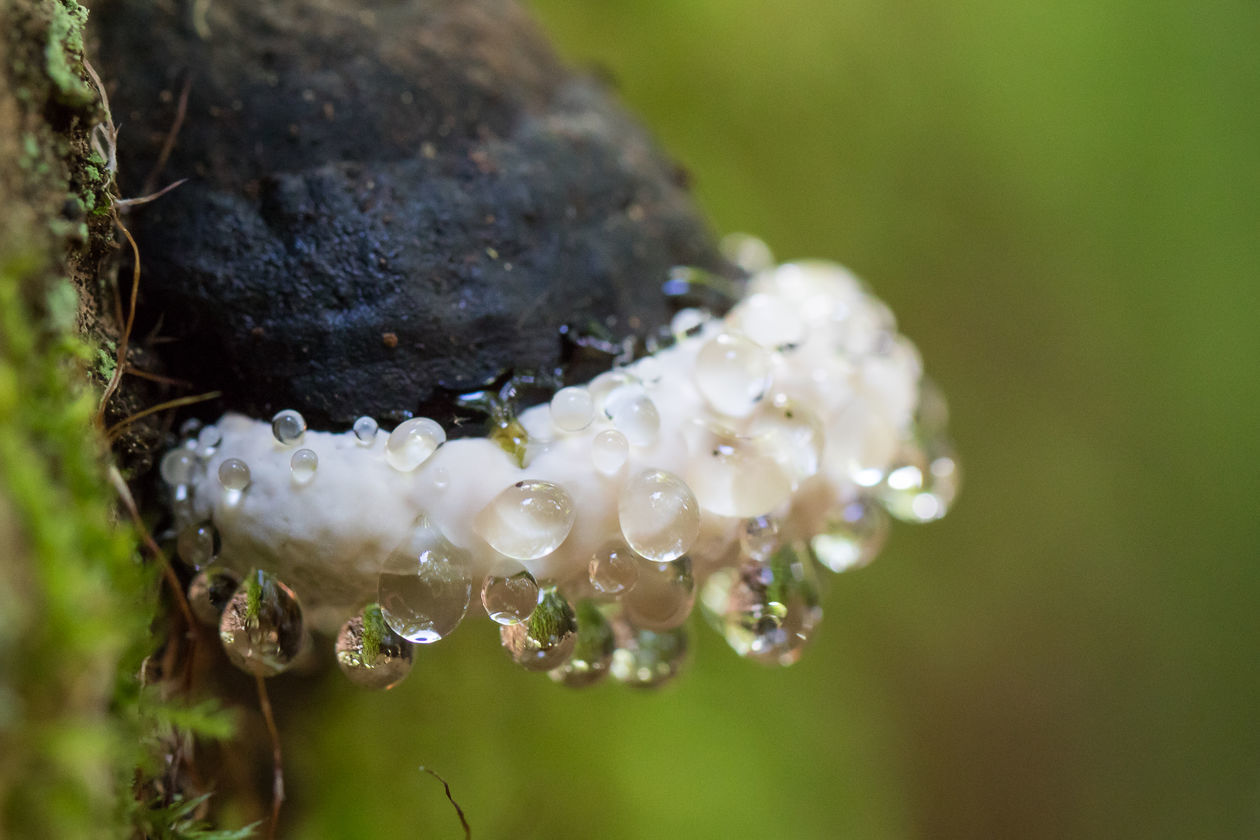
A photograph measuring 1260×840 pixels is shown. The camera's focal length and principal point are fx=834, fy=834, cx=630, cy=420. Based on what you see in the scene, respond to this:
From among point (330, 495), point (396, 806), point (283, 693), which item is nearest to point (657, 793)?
point (396, 806)

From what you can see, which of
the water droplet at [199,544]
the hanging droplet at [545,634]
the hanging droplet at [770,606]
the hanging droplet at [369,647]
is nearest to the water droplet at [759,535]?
the hanging droplet at [770,606]

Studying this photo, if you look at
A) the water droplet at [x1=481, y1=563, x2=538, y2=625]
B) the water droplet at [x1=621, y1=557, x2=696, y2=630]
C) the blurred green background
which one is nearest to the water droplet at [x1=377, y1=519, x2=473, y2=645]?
the water droplet at [x1=481, y1=563, x2=538, y2=625]

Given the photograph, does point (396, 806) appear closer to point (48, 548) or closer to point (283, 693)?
point (283, 693)

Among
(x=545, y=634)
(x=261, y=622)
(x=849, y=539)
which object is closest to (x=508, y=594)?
(x=545, y=634)

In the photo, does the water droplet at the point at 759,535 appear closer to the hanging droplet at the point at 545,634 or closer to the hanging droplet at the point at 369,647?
the hanging droplet at the point at 545,634

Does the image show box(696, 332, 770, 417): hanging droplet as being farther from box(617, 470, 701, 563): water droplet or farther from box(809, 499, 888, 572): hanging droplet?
box(809, 499, 888, 572): hanging droplet
